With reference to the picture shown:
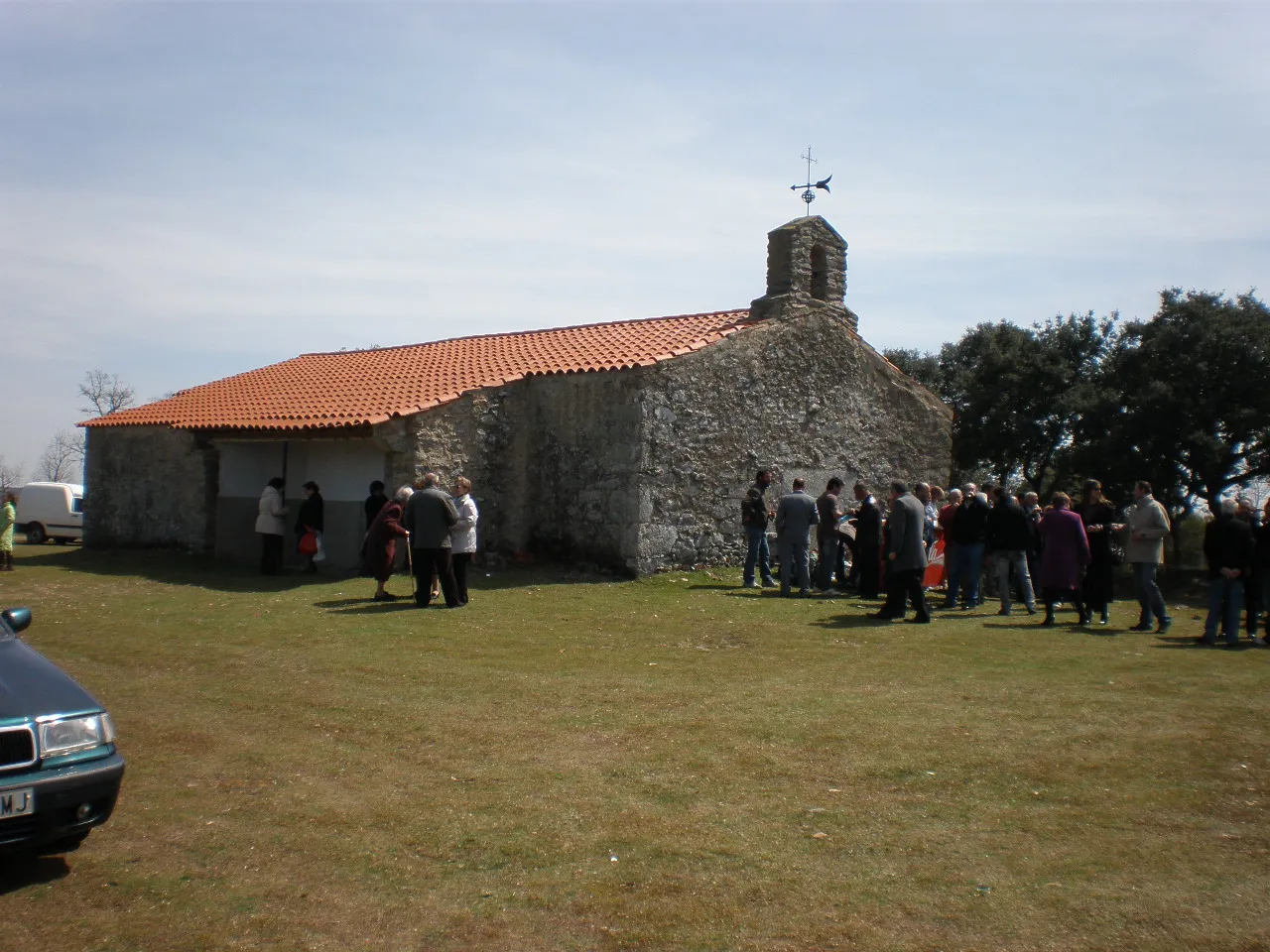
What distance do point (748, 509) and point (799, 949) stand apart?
11.6 metres

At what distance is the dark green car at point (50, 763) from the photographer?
4738 millimetres

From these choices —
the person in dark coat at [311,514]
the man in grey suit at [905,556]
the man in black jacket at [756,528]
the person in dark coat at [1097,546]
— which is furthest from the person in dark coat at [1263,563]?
the person in dark coat at [311,514]

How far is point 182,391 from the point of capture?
80.2 feet

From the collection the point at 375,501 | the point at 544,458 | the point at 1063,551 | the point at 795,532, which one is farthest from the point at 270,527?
the point at 1063,551

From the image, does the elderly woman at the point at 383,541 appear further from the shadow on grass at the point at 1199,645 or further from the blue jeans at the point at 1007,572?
the shadow on grass at the point at 1199,645

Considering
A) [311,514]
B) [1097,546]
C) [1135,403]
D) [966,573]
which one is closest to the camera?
[1097,546]

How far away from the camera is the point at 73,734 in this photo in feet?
16.4

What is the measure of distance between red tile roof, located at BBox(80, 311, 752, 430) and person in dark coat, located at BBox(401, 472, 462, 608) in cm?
334

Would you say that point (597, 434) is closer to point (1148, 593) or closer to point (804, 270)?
point (804, 270)

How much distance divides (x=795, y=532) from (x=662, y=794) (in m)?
8.96

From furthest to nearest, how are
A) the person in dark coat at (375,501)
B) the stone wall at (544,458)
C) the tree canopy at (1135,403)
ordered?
the tree canopy at (1135,403)
the stone wall at (544,458)
the person in dark coat at (375,501)

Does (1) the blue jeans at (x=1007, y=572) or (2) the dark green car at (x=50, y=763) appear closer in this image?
(2) the dark green car at (x=50, y=763)

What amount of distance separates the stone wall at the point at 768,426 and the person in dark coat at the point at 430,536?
4.09 meters

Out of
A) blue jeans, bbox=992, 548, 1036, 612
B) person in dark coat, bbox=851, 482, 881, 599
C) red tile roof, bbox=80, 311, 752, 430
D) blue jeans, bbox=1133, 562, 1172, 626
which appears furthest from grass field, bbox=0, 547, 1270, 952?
red tile roof, bbox=80, 311, 752, 430
